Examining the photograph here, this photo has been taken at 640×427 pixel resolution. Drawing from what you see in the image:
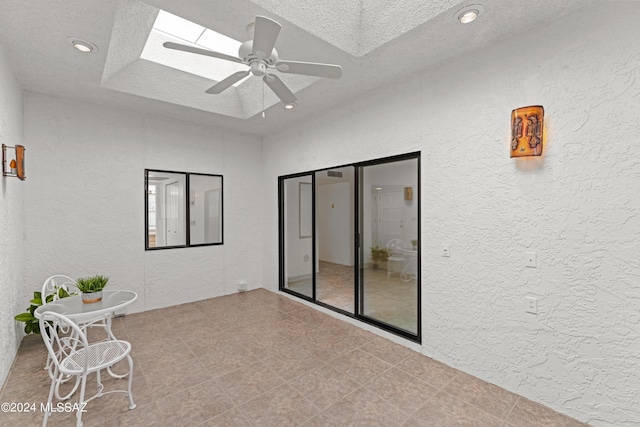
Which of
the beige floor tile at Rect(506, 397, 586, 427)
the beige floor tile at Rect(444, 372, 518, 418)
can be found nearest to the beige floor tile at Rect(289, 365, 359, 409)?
the beige floor tile at Rect(444, 372, 518, 418)

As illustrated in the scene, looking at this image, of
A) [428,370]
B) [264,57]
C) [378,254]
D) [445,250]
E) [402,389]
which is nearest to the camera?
[264,57]

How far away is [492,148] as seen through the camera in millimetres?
2402

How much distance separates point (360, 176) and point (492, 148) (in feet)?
4.96

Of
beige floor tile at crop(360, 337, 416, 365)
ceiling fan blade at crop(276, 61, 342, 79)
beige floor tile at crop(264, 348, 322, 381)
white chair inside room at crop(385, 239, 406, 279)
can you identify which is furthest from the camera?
white chair inside room at crop(385, 239, 406, 279)

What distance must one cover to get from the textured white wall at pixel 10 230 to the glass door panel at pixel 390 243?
3310mm

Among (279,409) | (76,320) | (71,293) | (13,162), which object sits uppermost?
(13,162)

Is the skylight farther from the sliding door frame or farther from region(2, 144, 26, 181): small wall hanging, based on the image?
the sliding door frame

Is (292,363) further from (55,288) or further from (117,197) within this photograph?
(117,197)

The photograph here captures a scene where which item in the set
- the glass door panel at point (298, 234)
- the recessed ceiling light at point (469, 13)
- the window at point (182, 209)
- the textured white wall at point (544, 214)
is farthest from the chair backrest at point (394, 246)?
the window at point (182, 209)

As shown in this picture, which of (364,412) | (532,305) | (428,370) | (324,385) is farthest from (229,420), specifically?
(532,305)

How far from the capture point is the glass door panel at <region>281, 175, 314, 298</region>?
4555 millimetres

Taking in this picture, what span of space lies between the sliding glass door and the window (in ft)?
3.69

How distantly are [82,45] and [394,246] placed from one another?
3.44 metres

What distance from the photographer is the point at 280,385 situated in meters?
2.39
